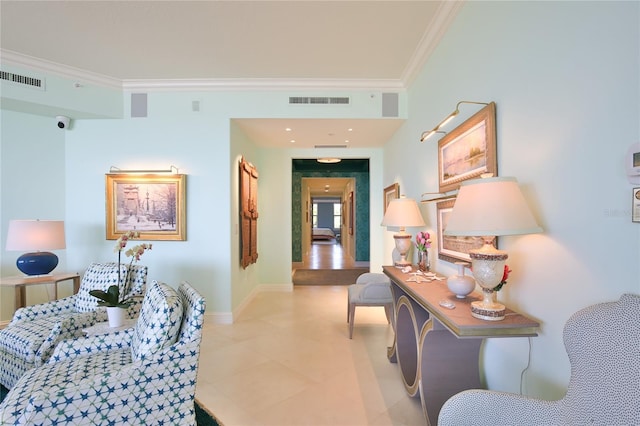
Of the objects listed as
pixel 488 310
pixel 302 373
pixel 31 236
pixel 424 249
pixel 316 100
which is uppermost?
pixel 316 100

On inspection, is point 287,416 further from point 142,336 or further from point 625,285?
point 625,285

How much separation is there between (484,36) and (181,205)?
345cm

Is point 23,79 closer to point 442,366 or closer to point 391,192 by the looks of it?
point 391,192

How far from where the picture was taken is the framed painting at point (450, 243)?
216 cm

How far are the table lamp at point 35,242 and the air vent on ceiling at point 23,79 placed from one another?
148 cm

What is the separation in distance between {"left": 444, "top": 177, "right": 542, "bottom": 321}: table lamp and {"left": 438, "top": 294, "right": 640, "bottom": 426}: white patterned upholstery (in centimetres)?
41

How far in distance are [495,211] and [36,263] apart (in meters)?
4.21

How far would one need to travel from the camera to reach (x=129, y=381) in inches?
50.2

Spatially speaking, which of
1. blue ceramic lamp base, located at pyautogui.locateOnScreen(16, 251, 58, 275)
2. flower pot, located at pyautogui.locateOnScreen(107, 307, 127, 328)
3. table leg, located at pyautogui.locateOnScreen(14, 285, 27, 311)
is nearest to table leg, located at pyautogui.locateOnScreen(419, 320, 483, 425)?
flower pot, located at pyautogui.locateOnScreen(107, 307, 127, 328)

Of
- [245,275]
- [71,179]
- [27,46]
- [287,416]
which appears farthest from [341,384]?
[27,46]

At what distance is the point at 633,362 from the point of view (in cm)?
84

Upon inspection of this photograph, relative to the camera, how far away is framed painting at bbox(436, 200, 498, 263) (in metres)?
2.16

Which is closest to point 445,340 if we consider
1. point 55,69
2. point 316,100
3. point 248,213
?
point 316,100

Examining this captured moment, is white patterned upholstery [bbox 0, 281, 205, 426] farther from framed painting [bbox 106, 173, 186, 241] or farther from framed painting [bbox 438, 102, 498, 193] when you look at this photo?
framed painting [bbox 106, 173, 186, 241]
